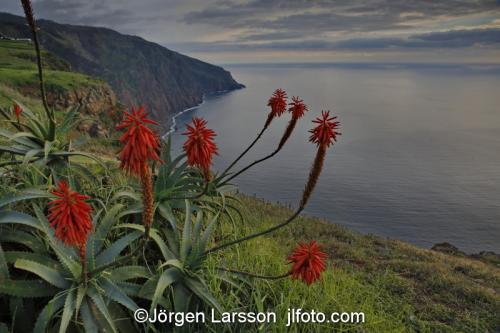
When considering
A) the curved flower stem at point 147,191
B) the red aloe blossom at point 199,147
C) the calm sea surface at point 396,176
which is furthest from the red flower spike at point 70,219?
the calm sea surface at point 396,176

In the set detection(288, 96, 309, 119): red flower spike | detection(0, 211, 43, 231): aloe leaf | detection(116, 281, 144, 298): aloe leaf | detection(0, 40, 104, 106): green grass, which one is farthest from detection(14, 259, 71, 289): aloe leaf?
detection(0, 40, 104, 106): green grass

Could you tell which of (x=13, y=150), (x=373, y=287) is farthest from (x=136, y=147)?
(x=373, y=287)

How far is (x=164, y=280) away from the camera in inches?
148

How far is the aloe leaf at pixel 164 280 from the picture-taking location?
3.54 m

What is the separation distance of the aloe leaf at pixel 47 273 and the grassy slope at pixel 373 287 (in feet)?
5.02

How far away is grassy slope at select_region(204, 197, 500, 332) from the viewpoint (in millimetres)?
4805

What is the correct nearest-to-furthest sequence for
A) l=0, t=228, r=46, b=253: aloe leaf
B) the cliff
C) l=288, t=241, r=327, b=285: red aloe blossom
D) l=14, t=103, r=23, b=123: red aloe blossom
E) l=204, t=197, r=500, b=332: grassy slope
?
l=288, t=241, r=327, b=285: red aloe blossom → l=0, t=228, r=46, b=253: aloe leaf → l=204, t=197, r=500, b=332: grassy slope → l=14, t=103, r=23, b=123: red aloe blossom → the cliff

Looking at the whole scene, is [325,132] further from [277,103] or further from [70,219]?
[70,219]

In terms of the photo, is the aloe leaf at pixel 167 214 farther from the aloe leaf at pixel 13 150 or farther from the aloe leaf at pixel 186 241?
the aloe leaf at pixel 13 150

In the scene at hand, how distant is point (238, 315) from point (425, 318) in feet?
13.1

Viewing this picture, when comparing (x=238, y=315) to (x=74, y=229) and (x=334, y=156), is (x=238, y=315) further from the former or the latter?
(x=334, y=156)

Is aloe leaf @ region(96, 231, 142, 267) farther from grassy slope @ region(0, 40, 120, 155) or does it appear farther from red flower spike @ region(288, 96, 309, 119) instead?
grassy slope @ region(0, 40, 120, 155)

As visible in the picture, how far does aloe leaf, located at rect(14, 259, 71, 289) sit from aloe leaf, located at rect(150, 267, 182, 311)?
2.42 feet

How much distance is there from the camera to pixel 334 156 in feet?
279
